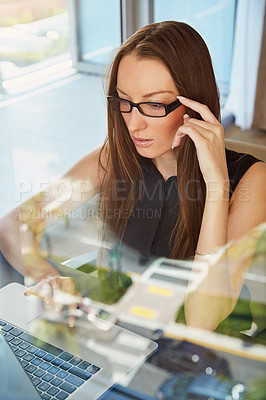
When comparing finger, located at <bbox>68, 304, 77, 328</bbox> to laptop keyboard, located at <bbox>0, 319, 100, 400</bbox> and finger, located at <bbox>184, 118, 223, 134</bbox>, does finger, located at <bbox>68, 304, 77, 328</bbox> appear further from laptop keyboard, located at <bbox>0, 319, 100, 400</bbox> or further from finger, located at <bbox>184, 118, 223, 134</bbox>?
finger, located at <bbox>184, 118, 223, 134</bbox>

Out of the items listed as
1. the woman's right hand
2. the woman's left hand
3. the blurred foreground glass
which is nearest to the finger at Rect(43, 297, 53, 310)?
the woman's right hand

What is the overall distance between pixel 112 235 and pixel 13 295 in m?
0.25

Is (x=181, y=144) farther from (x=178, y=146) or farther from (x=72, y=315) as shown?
(x=72, y=315)

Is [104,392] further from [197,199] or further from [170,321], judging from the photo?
[197,199]

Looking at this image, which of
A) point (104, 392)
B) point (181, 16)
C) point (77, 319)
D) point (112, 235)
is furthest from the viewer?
point (181, 16)

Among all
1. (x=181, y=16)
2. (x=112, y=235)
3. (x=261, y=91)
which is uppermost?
(x=181, y=16)

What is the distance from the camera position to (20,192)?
1410mm

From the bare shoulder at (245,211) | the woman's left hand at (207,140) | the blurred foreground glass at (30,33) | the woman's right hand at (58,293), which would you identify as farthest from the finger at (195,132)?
the blurred foreground glass at (30,33)

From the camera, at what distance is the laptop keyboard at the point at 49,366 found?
615mm

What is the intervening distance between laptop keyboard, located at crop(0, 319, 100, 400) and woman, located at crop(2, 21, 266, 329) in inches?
5.7

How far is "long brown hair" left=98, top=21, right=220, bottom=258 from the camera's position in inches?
31.1

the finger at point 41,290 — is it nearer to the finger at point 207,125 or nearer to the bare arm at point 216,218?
the bare arm at point 216,218

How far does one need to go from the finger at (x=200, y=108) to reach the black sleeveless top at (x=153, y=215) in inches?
6.7

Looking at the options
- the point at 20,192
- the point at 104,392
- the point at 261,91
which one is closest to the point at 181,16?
the point at 261,91
